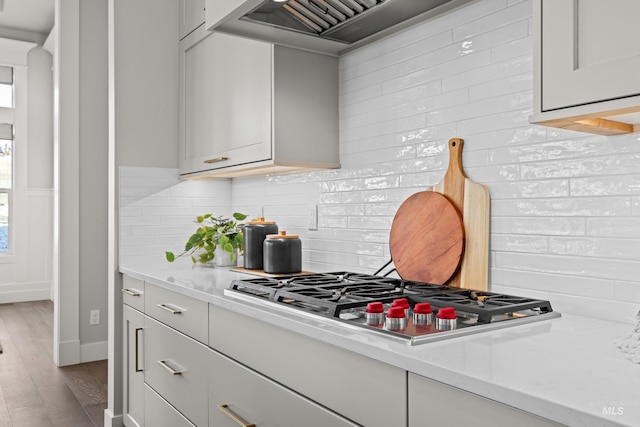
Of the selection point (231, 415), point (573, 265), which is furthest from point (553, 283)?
point (231, 415)

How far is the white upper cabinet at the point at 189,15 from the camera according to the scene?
276 centimetres

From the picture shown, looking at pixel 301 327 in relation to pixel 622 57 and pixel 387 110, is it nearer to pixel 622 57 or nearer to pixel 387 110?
pixel 622 57

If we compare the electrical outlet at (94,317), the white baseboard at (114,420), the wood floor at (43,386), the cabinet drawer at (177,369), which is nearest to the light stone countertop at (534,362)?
the cabinet drawer at (177,369)

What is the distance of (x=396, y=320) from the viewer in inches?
46.5

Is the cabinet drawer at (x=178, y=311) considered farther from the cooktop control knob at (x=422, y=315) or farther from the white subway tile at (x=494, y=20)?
the white subway tile at (x=494, y=20)

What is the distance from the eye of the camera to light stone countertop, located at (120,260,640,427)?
0.77 m

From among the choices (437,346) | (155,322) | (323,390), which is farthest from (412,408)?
(155,322)

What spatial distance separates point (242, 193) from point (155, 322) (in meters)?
0.99

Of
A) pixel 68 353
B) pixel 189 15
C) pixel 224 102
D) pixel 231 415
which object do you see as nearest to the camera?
pixel 231 415

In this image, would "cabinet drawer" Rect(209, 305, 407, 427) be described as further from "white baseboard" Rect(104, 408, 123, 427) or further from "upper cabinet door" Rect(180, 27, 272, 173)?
"white baseboard" Rect(104, 408, 123, 427)

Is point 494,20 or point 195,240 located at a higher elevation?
point 494,20

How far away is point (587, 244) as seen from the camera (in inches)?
56.4

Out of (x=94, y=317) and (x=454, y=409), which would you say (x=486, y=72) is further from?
(x=94, y=317)

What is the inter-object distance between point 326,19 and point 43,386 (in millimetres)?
3035
